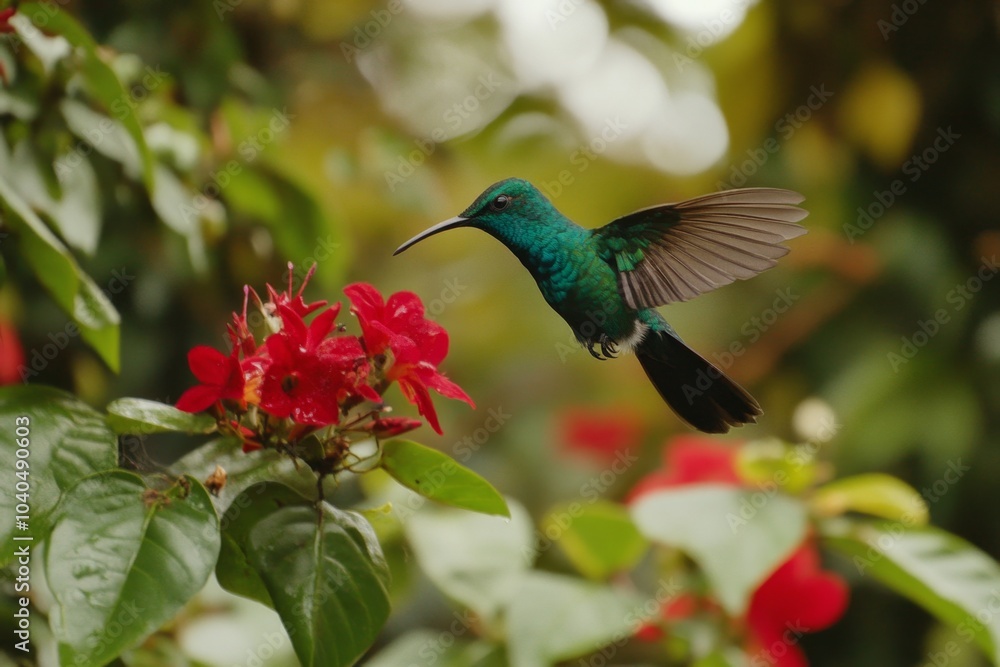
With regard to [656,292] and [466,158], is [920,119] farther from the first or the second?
[656,292]

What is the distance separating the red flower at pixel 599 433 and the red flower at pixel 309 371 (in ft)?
5.89

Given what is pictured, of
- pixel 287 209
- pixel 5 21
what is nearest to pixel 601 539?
pixel 287 209

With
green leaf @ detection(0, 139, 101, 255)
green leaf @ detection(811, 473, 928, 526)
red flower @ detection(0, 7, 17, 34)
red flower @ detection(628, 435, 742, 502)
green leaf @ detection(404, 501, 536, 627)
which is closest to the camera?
red flower @ detection(0, 7, 17, 34)

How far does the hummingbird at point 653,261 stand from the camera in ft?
2.10

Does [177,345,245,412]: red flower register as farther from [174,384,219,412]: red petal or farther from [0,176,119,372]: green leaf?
[0,176,119,372]: green leaf

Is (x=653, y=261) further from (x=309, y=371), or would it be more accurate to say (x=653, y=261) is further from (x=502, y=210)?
(x=309, y=371)

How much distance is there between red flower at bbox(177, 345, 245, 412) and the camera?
2.26ft

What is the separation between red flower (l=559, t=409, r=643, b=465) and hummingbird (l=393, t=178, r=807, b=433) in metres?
1.72

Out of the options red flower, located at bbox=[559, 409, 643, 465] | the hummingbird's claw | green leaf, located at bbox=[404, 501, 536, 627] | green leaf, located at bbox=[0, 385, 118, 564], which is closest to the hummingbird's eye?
the hummingbird's claw

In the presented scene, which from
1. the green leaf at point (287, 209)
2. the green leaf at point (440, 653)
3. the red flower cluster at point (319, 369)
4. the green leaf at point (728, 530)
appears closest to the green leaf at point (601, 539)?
the green leaf at point (728, 530)

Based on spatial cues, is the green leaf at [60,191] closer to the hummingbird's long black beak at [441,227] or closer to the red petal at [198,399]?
the red petal at [198,399]

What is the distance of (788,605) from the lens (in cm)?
154

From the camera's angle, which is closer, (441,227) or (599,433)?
(441,227)

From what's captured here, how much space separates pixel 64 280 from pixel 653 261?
507 mm
